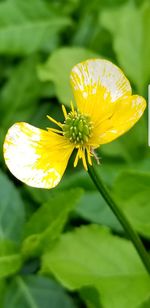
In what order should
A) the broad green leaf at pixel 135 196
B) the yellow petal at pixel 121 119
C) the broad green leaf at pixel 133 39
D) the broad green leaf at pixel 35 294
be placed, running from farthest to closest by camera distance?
the broad green leaf at pixel 133 39, the broad green leaf at pixel 35 294, the broad green leaf at pixel 135 196, the yellow petal at pixel 121 119

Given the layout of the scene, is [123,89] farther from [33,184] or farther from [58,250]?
[58,250]

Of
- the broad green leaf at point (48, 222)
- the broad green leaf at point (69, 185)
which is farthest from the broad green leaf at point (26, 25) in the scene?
the broad green leaf at point (48, 222)

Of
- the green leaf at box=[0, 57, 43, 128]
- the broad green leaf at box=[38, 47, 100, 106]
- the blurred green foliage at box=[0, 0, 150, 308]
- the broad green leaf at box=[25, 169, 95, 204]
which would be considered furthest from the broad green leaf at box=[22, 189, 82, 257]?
the green leaf at box=[0, 57, 43, 128]

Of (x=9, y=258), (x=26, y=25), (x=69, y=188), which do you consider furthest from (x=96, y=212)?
(x=26, y=25)

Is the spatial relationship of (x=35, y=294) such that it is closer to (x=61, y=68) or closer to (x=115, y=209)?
(x=115, y=209)

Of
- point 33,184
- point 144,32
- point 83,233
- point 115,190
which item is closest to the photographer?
point 33,184

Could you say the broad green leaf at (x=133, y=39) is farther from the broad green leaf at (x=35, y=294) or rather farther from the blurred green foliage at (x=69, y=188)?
the broad green leaf at (x=35, y=294)

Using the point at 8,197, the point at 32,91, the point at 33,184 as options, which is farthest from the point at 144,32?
the point at 33,184

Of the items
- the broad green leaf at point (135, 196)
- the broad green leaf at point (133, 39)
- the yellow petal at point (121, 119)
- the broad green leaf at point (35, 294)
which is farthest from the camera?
the broad green leaf at point (133, 39)
